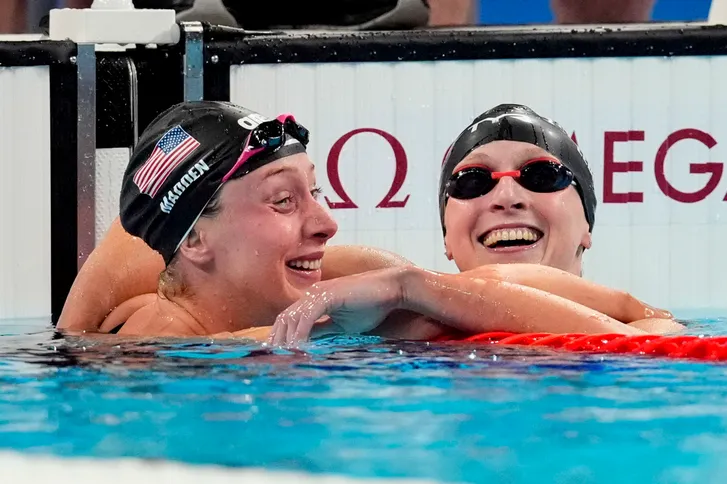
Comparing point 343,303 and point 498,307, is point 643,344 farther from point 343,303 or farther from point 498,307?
point 343,303

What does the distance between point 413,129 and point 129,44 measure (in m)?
1.20

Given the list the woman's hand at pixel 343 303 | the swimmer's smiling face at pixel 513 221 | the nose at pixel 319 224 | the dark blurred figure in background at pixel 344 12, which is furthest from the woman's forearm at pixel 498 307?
the dark blurred figure in background at pixel 344 12

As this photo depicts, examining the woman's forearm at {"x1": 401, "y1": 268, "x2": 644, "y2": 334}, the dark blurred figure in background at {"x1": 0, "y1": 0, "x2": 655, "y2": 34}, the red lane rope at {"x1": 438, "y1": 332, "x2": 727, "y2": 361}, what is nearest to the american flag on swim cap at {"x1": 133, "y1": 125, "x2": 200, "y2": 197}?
the woman's forearm at {"x1": 401, "y1": 268, "x2": 644, "y2": 334}

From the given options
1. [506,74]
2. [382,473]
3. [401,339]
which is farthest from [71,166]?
[382,473]

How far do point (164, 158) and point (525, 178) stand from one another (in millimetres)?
1077

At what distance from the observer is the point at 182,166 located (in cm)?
322

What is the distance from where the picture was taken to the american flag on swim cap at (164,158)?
3.25m

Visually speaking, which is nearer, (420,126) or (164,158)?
(164,158)

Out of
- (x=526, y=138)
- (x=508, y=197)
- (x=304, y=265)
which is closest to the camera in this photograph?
(x=304, y=265)

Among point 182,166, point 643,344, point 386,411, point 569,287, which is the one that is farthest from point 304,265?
point 386,411

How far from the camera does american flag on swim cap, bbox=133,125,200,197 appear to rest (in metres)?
3.25

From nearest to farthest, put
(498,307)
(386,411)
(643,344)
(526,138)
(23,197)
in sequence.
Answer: (386,411), (643,344), (498,307), (526,138), (23,197)

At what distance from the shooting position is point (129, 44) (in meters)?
4.75

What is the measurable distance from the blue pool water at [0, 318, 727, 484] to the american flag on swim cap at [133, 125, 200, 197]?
58cm
